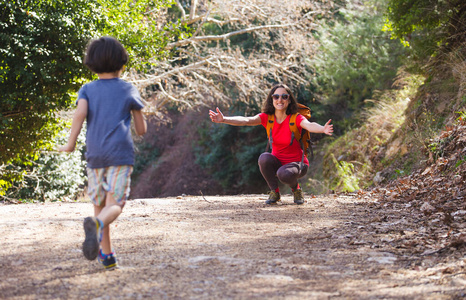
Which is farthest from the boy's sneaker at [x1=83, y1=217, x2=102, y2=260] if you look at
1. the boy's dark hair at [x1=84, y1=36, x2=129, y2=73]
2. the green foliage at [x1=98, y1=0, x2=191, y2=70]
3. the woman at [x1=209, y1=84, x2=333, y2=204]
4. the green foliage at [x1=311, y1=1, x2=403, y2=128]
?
the green foliage at [x1=311, y1=1, x2=403, y2=128]

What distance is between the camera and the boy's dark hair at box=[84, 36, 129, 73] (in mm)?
3557

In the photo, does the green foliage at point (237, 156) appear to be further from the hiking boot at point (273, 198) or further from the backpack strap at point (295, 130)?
the backpack strap at point (295, 130)

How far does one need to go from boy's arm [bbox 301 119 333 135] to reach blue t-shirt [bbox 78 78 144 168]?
2509 millimetres

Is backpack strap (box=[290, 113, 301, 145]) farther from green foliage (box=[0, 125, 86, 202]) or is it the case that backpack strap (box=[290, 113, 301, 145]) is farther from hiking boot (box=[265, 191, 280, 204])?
green foliage (box=[0, 125, 86, 202])

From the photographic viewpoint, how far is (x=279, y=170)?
6.80m

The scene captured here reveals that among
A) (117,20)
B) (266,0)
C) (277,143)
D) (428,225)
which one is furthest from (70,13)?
(266,0)

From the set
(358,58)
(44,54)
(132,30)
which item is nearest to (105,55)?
(44,54)

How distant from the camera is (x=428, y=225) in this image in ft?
16.2

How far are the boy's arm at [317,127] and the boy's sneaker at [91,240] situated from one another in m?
2.91

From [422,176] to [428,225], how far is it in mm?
3374

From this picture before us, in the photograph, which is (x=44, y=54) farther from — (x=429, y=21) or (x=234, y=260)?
(x=429, y=21)

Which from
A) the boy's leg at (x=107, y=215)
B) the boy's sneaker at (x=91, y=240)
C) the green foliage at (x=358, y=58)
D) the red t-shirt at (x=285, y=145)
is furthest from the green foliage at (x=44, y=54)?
the green foliage at (x=358, y=58)

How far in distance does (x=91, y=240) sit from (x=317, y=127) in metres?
3.47

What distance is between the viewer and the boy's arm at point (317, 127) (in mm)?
5461
